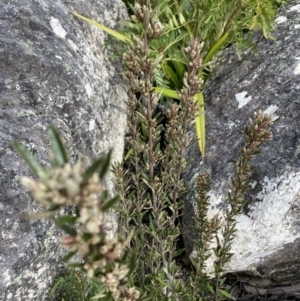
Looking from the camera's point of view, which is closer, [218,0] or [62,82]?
[62,82]

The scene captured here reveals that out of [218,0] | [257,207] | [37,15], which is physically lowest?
[257,207]

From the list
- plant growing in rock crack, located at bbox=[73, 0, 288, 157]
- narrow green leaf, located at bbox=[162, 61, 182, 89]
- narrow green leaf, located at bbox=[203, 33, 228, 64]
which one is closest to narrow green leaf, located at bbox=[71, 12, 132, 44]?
plant growing in rock crack, located at bbox=[73, 0, 288, 157]

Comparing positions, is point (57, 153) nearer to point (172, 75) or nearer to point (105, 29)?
point (105, 29)

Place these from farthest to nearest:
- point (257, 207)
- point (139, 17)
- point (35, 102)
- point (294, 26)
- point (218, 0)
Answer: point (294, 26) → point (218, 0) → point (257, 207) → point (35, 102) → point (139, 17)

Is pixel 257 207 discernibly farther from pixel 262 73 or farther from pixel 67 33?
pixel 67 33

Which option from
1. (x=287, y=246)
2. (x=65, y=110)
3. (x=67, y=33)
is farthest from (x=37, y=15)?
(x=287, y=246)

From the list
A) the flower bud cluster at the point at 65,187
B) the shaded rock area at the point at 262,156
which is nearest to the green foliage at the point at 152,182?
the flower bud cluster at the point at 65,187

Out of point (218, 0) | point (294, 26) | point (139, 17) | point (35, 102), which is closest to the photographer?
point (139, 17)
